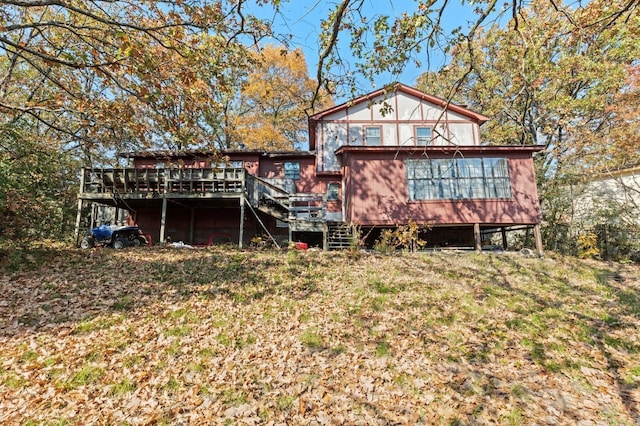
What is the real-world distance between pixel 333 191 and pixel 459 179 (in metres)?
6.42

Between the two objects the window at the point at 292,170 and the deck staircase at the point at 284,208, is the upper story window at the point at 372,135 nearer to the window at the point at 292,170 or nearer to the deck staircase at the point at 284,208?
the window at the point at 292,170

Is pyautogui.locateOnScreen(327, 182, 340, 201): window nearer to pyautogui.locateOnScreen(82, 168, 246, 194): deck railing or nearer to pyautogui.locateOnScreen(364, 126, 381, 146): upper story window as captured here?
pyautogui.locateOnScreen(364, 126, 381, 146): upper story window

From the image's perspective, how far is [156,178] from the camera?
13.3 metres

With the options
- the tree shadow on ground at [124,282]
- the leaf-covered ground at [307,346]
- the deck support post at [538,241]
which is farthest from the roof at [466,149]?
the leaf-covered ground at [307,346]

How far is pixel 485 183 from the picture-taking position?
13930 mm

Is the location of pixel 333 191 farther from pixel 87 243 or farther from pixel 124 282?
pixel 124 282

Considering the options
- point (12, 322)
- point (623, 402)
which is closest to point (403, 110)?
point (623, 402)

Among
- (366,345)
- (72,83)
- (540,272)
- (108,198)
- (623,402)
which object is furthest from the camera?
(108,198)

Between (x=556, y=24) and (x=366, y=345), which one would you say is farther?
(x=366, y=345)

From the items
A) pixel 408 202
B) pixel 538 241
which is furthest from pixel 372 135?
pixel 538 241

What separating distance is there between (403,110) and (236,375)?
16327 millimetres

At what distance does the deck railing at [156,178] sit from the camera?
13125 mm

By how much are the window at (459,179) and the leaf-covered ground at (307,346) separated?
5.36 metres

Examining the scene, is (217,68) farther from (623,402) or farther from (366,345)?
(623,402)
